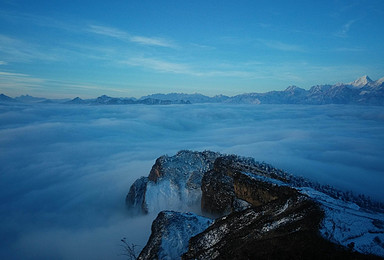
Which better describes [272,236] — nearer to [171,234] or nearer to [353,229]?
[353,229]

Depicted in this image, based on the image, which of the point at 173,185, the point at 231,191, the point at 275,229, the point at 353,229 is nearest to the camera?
the point at 353,229

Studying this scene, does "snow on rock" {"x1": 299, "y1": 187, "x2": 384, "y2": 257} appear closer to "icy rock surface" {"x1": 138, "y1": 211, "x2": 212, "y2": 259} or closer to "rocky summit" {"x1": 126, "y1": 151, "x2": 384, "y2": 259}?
"rocky summit" {"x1": 126, "y1": 151, "x2": 384, "y2": 259}

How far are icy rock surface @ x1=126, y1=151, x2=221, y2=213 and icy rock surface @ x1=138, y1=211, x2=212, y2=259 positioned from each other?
2124cm

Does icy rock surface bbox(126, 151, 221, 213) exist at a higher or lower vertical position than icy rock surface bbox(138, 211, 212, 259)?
lower

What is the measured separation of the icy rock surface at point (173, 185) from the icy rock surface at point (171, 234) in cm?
2124

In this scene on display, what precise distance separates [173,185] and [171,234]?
26470 mm

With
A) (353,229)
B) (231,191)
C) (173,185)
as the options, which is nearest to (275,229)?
(353,229)

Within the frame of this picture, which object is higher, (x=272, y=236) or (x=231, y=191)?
(x=272, y=236)

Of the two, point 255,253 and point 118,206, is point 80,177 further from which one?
point 255,253

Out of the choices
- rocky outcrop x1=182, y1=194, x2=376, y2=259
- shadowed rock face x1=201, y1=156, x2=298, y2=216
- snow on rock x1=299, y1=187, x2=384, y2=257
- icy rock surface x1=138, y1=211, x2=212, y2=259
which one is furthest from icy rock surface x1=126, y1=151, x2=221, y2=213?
snow on rock x1=299, y1=187, x2=384, y2=257

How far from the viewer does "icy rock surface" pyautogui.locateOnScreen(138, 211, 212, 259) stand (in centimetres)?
1903

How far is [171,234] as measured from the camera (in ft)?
67.0

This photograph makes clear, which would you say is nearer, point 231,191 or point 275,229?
point 275,229

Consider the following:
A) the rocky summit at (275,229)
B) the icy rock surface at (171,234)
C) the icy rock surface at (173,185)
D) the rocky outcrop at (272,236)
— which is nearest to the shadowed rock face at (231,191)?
the rocky summit at (275,229)
